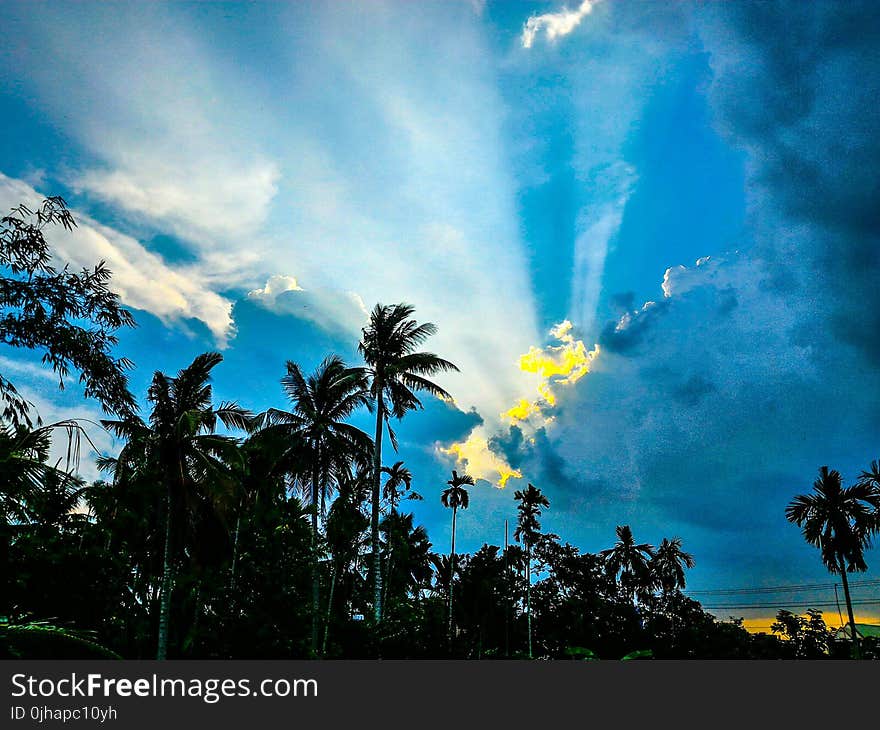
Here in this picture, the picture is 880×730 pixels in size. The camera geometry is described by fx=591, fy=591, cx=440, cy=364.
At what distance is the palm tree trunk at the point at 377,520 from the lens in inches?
914

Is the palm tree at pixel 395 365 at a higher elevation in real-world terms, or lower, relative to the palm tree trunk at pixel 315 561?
higher

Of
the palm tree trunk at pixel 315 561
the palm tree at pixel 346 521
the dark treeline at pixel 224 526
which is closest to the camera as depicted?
the dark treeline at pixel 224 526

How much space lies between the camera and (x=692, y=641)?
43219 mm

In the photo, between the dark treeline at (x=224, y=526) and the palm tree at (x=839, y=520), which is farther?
the palm tree at (x=839, y=520)

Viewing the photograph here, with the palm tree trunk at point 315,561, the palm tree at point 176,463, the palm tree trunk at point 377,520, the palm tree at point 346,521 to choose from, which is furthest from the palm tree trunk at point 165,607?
the palm tree at point 346,521

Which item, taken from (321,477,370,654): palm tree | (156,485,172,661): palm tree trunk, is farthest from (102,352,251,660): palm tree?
(321,477,370,654): palm tree

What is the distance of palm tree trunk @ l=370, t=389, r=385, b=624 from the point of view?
23.2m

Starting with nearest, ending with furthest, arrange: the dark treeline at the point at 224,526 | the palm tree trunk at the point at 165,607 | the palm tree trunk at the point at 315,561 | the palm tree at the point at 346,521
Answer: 1. the dark treeline at the point at 224,526
2. the palm tree trunk at the point at 165,607
3. the palm tree trunk at the point at 315,561
4. the palm tree at the point at 346,521

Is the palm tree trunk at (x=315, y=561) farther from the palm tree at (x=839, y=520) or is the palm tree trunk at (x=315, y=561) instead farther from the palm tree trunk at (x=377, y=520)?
the palm tree at (x=839, y=520)

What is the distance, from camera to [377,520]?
2492 cm

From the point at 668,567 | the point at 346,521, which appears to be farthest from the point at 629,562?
the point at 346,521

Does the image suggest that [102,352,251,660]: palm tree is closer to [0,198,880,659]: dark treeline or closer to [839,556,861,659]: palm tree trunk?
[0,198,880,659]: dark treeline

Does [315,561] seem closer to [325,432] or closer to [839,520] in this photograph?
[325,432]

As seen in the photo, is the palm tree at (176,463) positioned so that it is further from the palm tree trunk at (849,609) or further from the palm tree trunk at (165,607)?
the palm tree trunk at (849,609)
